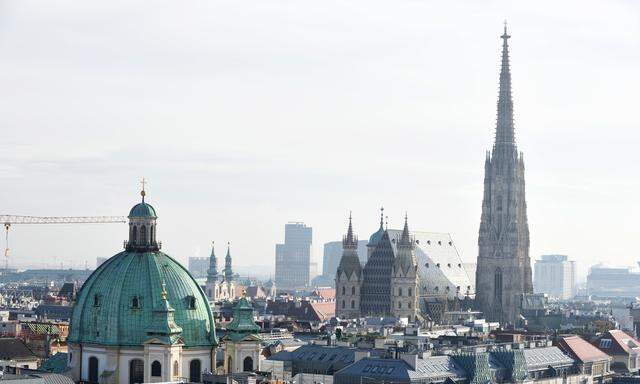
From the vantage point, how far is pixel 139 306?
112 meters

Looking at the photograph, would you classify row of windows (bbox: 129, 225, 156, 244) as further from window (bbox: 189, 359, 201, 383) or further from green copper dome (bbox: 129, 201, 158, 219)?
window (bbox: 189, 359, 201, 383)

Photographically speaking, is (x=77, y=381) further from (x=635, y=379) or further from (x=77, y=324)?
(x=635, y=379)

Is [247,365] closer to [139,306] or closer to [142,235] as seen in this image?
[139,306]

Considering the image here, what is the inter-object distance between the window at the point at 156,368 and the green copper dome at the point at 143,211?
13390 mm

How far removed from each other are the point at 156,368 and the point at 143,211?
14.3 meters

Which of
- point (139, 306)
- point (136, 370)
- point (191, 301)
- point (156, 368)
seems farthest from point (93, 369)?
point (191, 301)

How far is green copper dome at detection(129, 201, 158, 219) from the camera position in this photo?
119500 millimetres

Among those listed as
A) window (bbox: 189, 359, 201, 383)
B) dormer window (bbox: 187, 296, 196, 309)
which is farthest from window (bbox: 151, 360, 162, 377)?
dormer window (bbox: 187, 296, 196, 309)

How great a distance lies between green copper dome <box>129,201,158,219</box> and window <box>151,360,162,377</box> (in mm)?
13390

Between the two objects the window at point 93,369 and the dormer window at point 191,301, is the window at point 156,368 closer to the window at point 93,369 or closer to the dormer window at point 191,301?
the window at point 93,369

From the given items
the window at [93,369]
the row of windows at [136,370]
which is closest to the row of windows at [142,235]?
the window at [93,369]

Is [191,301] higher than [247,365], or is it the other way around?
[191,301]

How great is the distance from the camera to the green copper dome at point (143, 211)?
119500 mm

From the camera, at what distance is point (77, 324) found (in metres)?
114
